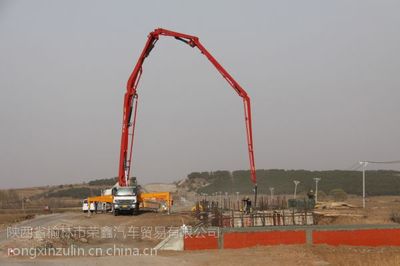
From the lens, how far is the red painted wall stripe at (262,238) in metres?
23.7

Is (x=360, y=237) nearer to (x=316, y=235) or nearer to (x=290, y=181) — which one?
(x=316, y=235)

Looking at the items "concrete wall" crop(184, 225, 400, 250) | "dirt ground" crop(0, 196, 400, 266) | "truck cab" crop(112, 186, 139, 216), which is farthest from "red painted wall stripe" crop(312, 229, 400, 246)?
"truck cab" crop(112, 186, 139, 216)

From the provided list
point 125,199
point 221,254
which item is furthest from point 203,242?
point 125,199

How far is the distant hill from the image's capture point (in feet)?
291

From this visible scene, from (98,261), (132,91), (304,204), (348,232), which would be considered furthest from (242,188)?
(98,261)

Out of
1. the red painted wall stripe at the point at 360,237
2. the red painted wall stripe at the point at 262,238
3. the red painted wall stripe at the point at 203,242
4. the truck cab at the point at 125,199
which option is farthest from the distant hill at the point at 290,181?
the red painted wall stripe at the point at 203,242

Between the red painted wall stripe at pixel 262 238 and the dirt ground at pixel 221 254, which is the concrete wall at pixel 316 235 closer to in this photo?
the red painted wall stripe at pixel 262 238

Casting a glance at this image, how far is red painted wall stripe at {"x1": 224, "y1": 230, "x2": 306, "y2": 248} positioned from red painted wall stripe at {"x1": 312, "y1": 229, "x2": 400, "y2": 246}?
755 millimetres

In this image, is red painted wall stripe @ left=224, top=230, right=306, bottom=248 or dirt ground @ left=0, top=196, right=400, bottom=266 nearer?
dirt ground @ left=0, top=196, right=400, bottom=266

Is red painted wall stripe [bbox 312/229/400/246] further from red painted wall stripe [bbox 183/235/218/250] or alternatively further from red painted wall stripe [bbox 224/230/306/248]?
red painted wall stripe [bbox 183/235/218/250]

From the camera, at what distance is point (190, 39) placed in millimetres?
37000

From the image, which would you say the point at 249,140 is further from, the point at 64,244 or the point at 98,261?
the point at 98,261

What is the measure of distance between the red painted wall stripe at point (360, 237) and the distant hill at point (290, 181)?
56528 millimetres

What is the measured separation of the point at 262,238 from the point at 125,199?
52.6 ft
